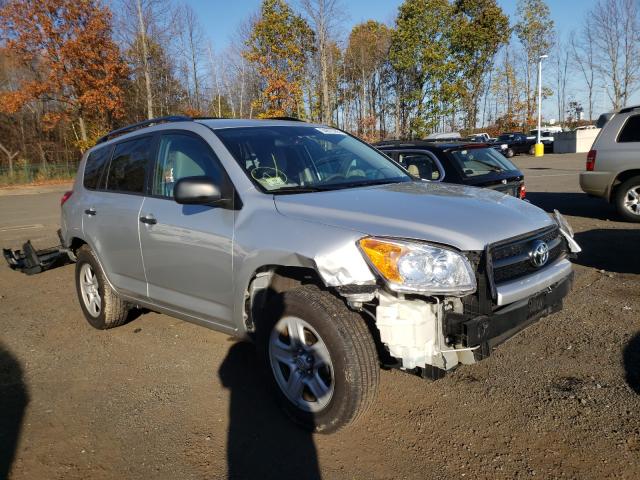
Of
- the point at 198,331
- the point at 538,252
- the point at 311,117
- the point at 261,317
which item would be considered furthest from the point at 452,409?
the point at 311,117

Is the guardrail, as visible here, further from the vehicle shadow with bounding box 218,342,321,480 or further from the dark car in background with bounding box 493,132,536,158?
the vehicle shadow with bounding box 218,342,321,480

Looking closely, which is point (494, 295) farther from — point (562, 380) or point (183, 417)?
point (183, 417)

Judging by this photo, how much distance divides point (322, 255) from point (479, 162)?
5.45 m

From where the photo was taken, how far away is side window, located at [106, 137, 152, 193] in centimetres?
430

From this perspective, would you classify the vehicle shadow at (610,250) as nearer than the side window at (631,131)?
Yes

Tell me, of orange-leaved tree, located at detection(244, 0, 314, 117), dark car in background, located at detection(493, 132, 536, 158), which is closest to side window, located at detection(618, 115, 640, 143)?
orange-leaved tree, located at detection(244, 0, 314, 117)

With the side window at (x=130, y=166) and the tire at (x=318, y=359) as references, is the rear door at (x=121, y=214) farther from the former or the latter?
the tire at (x=318, y=359)

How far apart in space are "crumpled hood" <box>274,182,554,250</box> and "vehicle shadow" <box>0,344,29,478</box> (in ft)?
6.78

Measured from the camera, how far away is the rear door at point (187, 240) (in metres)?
3.47

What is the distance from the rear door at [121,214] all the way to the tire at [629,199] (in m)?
8.12

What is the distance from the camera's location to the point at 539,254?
10.3ft

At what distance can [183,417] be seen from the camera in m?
3.35

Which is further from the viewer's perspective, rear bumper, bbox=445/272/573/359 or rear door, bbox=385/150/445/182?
rear door, bbox=385/150/445/182

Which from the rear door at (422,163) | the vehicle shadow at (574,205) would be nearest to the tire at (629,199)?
the vehicle shadow at (574,205)
